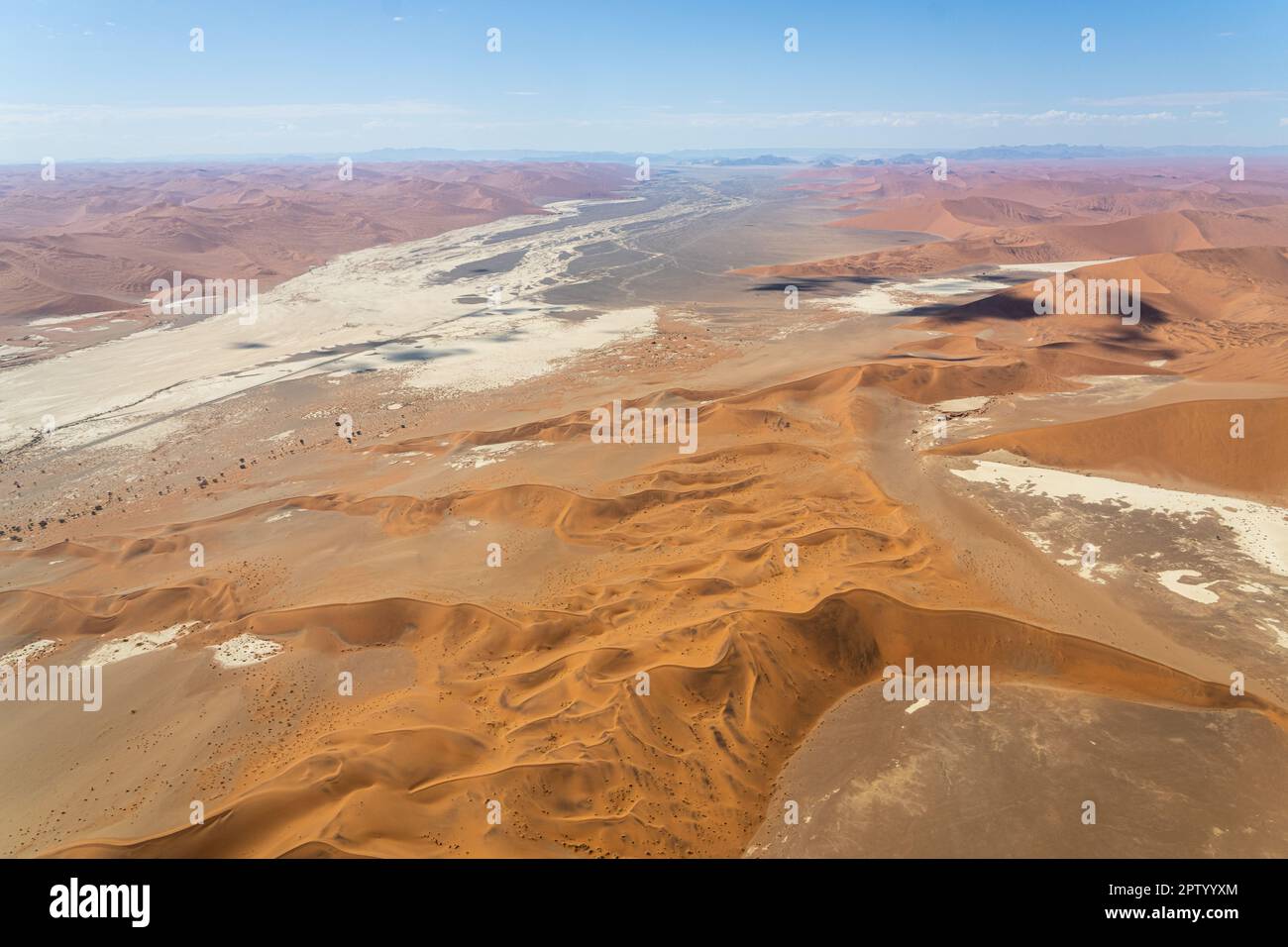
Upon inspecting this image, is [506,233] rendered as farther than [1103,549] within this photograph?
Yes

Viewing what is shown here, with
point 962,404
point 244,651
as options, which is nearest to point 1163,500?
point 962,404

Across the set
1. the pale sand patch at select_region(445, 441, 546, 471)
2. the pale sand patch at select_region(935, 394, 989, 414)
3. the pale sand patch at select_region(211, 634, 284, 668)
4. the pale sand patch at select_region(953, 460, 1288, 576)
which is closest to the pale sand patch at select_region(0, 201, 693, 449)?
the pale sand patch at select_region(445, 441, 546, 471)

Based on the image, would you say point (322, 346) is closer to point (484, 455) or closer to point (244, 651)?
point (484, 455)

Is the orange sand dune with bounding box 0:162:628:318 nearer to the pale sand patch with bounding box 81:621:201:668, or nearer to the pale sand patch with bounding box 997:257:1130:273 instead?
the pale sand patch with bounding box 81:621:201:668

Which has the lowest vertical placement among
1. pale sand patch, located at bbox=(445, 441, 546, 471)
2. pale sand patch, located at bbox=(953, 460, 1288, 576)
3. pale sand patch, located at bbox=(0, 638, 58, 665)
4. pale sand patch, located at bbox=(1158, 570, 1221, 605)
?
pale sand patch, located at bbox=(0, 638, 58, 665)

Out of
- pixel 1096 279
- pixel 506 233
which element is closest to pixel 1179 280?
pixel 1096 279

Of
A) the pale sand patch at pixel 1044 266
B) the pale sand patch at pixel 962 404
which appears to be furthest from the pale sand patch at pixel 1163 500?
the pale sand patch at pixel 1044 266

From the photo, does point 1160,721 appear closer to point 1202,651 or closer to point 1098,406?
point 1202,651

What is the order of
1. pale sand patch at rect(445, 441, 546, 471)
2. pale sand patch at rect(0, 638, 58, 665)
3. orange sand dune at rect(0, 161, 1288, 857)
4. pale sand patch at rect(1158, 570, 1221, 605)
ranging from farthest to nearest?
pale sand patch at rect(445, 441, 546, 471) < pale sand patch at rect(1158, 570, 1221, 605) < pale sand patch at rect(0, 638, 58, 665) < orange sand dune at rect(0, 161, 1288, 857)
